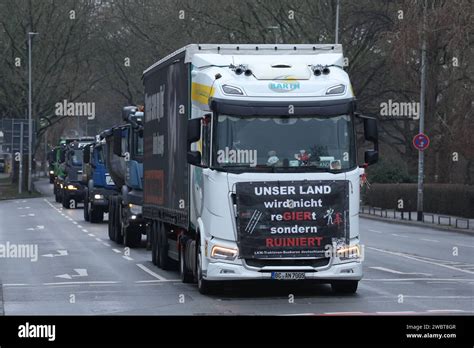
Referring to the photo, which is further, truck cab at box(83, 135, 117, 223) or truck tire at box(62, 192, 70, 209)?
truck tire at box(62, 192, 70, 209)

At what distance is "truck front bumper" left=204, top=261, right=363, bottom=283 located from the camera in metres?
18.1

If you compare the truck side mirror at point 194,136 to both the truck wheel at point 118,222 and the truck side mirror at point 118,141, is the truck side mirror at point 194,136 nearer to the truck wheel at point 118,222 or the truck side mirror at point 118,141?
the truck side mirror at point 118,141

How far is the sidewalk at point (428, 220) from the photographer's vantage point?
4447cm

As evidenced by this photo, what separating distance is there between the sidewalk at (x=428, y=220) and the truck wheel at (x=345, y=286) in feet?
77.3

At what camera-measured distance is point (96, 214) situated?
4597 cm

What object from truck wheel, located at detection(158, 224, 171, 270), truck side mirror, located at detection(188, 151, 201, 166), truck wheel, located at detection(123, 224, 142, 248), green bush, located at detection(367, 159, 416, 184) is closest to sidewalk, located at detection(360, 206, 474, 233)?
green bush, located at detection(367, 159, 416, 184)

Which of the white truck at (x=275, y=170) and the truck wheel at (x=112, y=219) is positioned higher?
the white truck at (x=275, y=170)

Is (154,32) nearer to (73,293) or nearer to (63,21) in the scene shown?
(63,21)

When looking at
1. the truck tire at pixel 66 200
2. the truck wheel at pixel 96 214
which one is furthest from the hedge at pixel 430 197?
the truck tire at pixel 66 200

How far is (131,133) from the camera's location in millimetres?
30547

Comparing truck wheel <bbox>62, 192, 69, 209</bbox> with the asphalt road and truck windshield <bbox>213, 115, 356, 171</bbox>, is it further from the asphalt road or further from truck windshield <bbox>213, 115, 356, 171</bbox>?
truck windshield <bbox>213, 115, 356, 171</bbox>

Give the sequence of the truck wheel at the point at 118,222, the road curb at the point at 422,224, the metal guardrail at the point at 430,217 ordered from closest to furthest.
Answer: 1. the truck wheel at the point at 118,222
2. the road curb at the point at 422,224
3. the metal guardrail at the point at 430,217

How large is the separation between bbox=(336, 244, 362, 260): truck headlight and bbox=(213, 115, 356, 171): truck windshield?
113 cm
